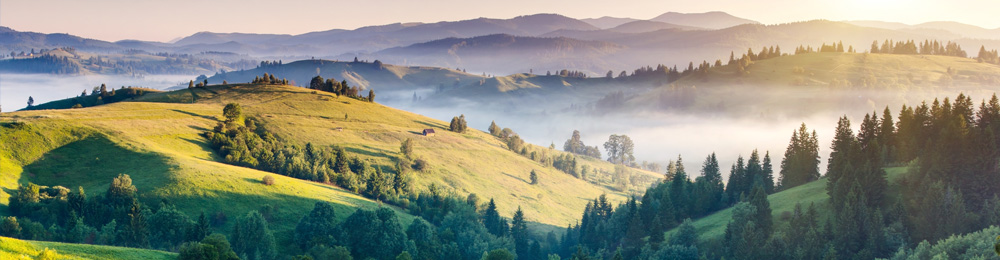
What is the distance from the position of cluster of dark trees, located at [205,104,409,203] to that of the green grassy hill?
185 inches

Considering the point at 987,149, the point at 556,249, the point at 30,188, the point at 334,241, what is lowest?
the point at 556,249

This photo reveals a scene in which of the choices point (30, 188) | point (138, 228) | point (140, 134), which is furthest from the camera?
point (140, 134)

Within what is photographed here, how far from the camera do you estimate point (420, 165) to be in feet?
534

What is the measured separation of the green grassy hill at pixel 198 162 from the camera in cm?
9494

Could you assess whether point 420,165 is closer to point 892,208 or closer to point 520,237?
point 520,237

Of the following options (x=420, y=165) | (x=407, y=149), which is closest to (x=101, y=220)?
(x=420, y=165)

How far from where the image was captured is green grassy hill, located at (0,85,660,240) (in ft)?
311

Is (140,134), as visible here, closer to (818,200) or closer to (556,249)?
(556,249)

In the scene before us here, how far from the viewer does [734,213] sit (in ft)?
320

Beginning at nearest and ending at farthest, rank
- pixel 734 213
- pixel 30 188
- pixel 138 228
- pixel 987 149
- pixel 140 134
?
pixel 138 228 → pixel 30 188 → pixel 987 149 → pixel 734 213 → pixel 140 134

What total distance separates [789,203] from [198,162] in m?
104

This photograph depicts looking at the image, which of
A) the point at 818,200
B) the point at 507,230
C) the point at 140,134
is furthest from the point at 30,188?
the point at 818,200

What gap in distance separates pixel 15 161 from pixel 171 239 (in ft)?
144

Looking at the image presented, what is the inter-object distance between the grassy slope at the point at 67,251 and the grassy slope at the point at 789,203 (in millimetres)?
82771
